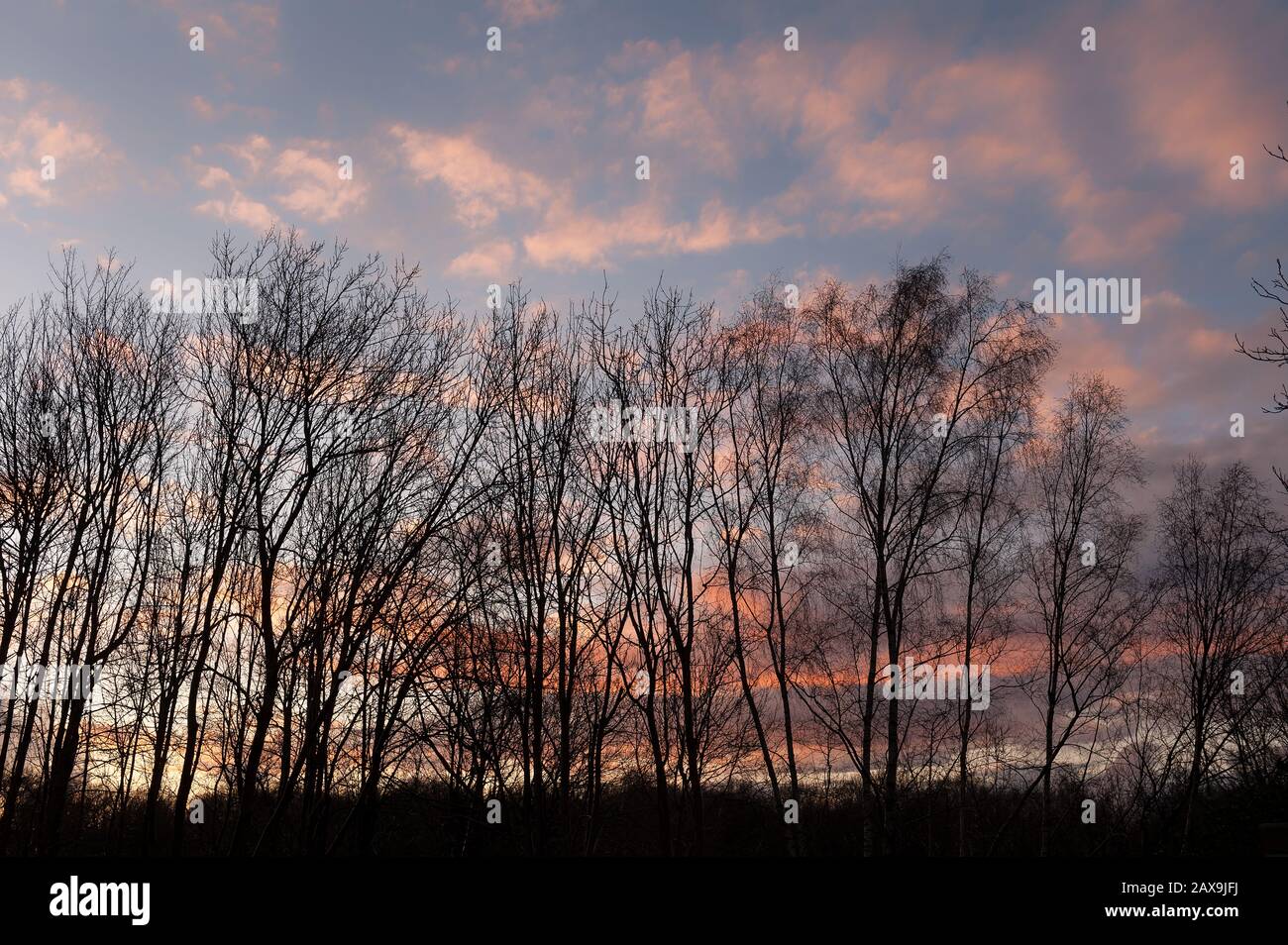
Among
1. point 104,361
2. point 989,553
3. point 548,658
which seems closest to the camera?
point 104,361

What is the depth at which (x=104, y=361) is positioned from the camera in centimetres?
1827

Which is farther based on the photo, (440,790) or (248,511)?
(440,790)

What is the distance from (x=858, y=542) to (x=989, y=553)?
17.9 ft

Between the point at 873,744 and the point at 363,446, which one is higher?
the point at 363,446

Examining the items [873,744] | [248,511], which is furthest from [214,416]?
[873,744]

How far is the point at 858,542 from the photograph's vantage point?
74.4 feet

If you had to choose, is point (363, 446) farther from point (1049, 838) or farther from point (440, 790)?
point (1049, 838)

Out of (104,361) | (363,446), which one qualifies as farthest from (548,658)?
(104,361)

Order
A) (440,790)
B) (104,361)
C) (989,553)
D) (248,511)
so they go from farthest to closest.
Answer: (440,790)
(989,553)
(104,361)
(248,511)
